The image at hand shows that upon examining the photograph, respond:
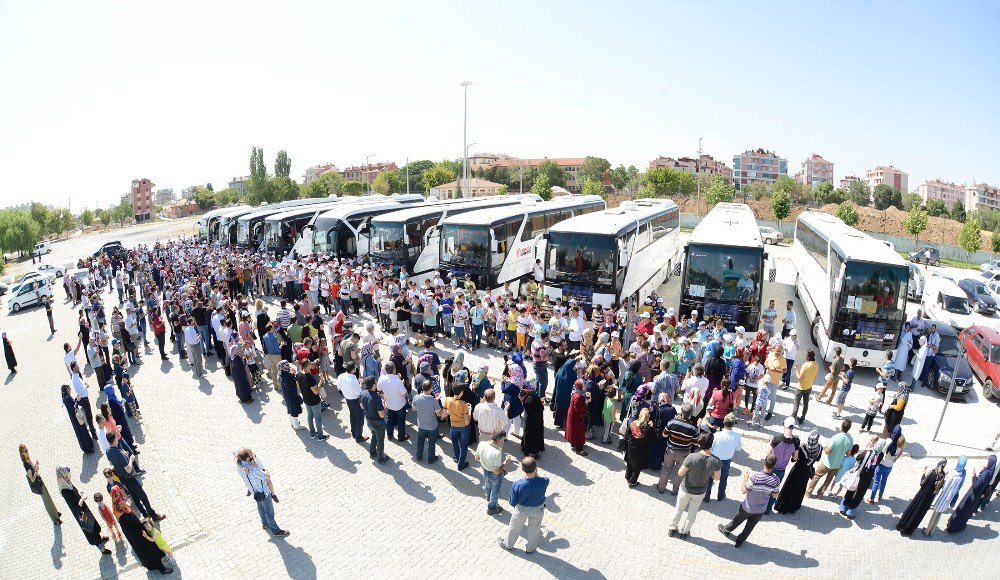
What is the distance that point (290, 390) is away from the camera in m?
9.66

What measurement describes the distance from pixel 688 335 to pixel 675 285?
13.2 m

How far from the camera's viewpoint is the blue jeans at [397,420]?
9.19 metres

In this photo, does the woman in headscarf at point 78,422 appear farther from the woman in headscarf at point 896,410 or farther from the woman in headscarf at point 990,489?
the woman in headscarf at point 990,489

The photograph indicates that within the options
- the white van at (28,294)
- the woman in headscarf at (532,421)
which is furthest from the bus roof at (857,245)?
the white van at (28,294)

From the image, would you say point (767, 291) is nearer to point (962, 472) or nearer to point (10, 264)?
point (962, 472)

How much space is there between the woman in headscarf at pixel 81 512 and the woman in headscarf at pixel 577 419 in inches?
277

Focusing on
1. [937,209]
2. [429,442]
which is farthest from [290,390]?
[937,209]

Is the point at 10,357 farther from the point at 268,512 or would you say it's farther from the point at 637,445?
the point at 637,445

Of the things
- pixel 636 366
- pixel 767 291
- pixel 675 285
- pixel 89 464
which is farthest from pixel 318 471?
pixel 767 291

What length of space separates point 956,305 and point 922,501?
53.1ft

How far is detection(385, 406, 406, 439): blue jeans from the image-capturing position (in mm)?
9188

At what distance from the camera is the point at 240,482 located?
846cm

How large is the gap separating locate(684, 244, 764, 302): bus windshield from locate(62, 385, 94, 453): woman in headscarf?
14.1 meters

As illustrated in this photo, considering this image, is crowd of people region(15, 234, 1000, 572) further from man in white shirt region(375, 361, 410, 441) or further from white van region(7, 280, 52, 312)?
white van region(7, 280, 52, 312)
